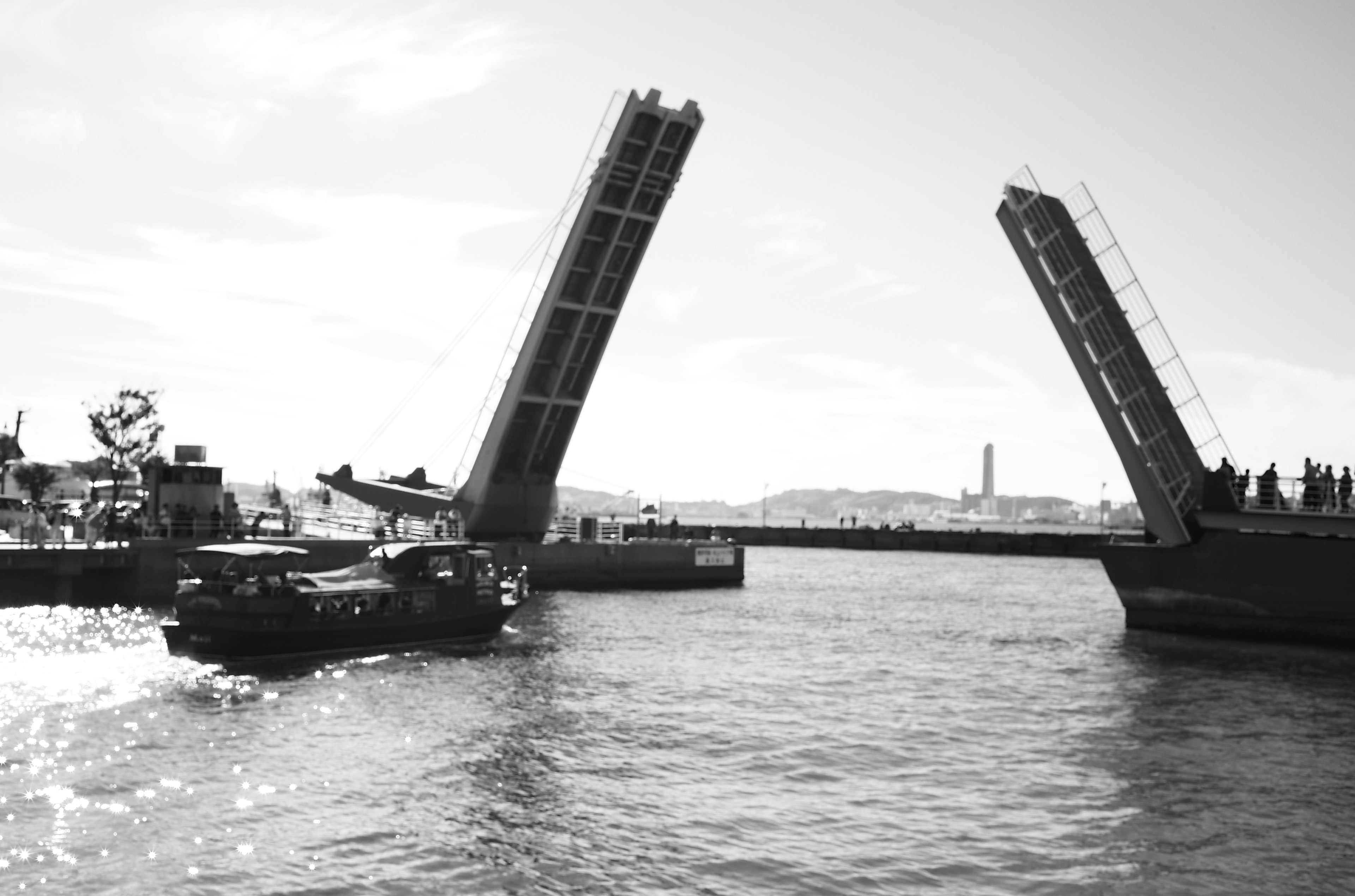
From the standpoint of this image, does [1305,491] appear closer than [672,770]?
No

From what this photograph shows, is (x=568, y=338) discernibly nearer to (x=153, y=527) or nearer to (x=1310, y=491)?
(x=153, y=527)

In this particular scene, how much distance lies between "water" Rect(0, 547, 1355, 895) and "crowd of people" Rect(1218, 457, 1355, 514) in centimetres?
427

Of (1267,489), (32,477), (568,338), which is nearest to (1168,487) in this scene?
(1267,489)

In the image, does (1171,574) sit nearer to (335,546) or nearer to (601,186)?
(601,186)

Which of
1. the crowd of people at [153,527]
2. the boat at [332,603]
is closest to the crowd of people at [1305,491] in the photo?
the boat at [332,603]

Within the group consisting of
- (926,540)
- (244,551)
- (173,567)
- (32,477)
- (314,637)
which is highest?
(32,477)

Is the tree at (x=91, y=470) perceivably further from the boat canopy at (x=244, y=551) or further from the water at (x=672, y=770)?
the boat canopy at (x=244, y=551)

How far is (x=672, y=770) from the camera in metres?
16.9

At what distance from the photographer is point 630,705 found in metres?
21.8

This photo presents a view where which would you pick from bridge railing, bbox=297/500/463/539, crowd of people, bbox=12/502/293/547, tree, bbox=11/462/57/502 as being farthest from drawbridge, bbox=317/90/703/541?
tree, bbox=11/462/57/502

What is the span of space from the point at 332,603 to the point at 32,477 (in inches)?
2131

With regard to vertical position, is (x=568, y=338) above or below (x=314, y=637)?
above

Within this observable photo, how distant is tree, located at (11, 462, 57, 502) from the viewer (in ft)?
233

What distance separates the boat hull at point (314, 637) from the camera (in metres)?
25.0
